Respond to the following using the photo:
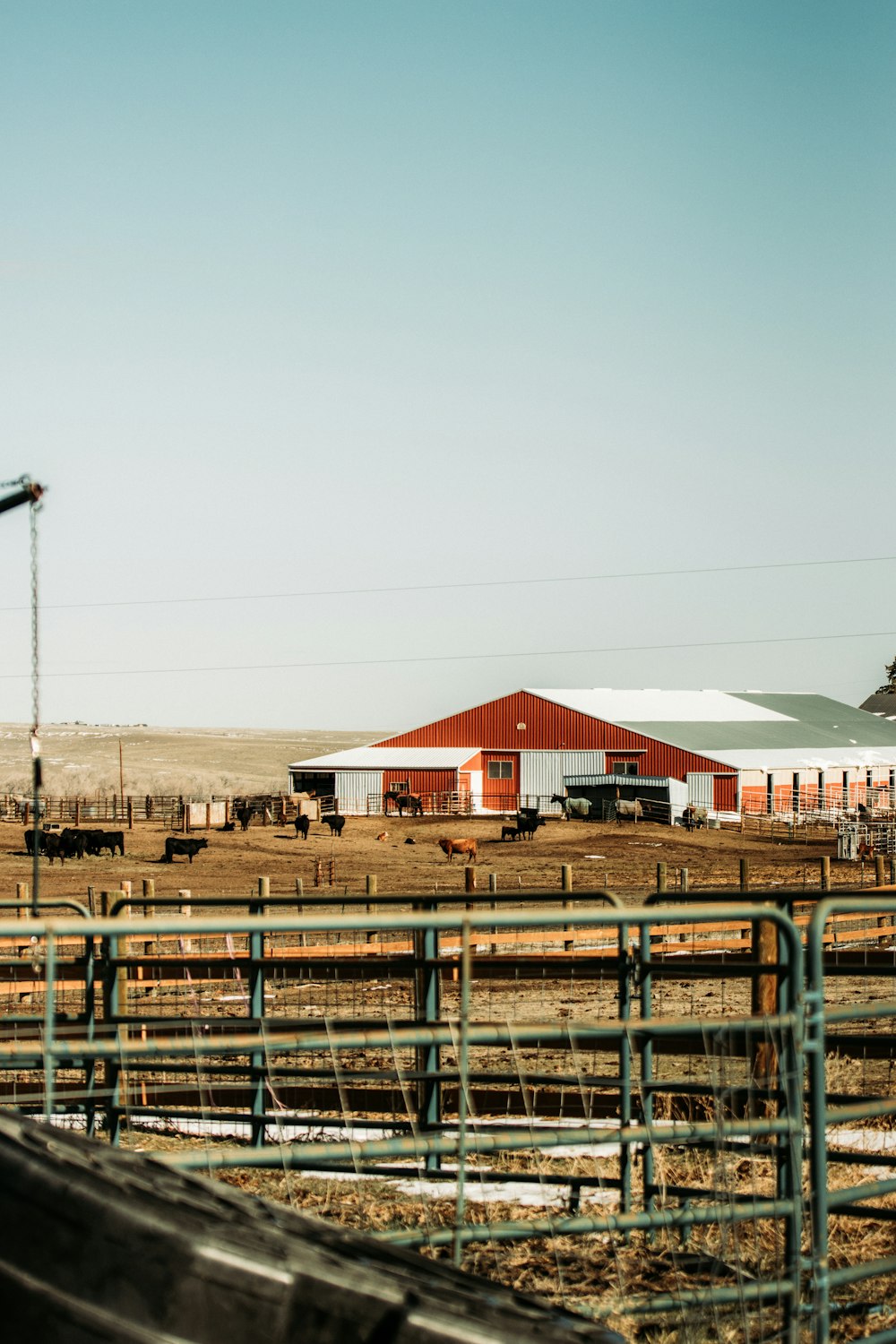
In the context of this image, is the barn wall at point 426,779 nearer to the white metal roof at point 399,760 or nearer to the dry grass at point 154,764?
the white metal roof at point 399,760

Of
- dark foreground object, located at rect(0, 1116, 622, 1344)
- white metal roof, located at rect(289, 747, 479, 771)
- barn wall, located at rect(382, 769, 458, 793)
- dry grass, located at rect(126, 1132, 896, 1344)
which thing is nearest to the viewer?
dark foreground object, located at rect(0, 1116, 622, 1344)

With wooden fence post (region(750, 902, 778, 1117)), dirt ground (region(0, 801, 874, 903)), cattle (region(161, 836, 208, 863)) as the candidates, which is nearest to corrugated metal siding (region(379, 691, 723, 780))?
dirt ground (region(0, 801, 874, 903))

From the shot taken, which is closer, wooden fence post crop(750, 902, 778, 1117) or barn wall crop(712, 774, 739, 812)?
wooden fence post crop(750, 902, 778, 1117)

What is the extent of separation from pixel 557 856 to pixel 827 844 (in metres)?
12.3

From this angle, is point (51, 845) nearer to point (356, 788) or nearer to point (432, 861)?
point (432, 861)

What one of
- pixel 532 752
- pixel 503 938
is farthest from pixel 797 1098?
pixel 532 752

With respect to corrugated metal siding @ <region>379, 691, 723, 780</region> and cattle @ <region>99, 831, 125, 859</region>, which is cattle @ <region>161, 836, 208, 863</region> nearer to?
cattle @ <region>99, 831, 125, 859</region>

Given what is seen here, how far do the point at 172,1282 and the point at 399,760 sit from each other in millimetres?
65722

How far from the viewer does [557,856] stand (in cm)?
4428

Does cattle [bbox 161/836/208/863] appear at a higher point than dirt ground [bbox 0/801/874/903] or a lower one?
higher

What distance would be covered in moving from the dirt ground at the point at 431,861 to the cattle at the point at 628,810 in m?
1.15

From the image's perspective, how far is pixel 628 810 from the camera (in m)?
60.2

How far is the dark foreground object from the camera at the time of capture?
116 inches

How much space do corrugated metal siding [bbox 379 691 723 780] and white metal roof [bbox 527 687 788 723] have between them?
65 centimetres
